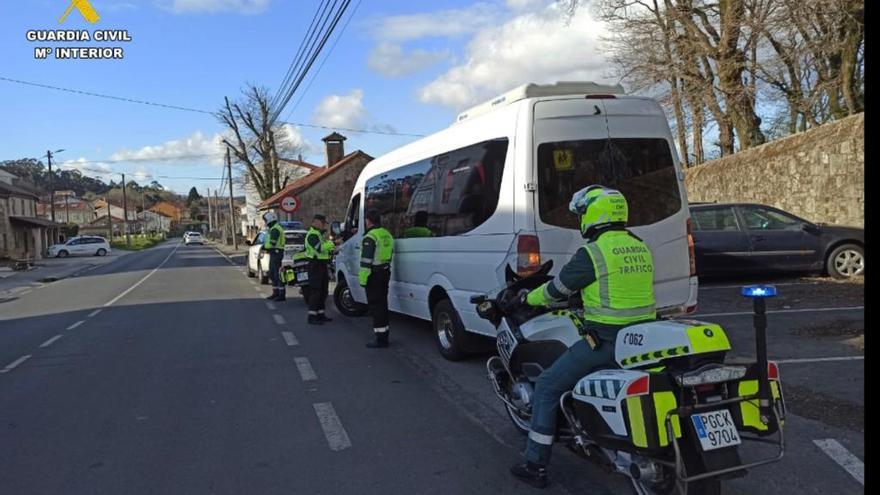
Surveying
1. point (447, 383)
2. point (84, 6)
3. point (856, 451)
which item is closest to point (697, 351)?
point (856, 451)

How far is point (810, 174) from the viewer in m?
14.8

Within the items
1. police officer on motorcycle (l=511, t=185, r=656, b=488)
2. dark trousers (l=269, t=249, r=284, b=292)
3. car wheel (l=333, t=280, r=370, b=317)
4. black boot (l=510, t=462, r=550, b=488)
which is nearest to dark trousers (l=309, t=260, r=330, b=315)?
car wheel (l=333, t=280, r=370, b=317)

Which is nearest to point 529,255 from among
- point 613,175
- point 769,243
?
point 613,175

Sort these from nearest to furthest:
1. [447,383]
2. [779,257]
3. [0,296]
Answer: [447,383]
[779,257]
[0,296]

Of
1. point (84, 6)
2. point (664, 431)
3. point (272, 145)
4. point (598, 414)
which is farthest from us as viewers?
point (272, 145)

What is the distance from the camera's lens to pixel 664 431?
3.17 m

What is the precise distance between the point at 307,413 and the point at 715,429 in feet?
11.7

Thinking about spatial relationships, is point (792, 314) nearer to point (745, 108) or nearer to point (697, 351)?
point (697, 351)

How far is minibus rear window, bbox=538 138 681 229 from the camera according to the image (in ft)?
20.1

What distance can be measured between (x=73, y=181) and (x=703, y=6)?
14886 cm

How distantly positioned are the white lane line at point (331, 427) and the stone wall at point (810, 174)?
479 inches

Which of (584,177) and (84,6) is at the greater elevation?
(84,6)

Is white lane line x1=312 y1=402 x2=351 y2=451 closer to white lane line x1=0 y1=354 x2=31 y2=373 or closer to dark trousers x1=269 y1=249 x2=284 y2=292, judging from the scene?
white lane line x1=0 y1=354 x2=31 y2=373

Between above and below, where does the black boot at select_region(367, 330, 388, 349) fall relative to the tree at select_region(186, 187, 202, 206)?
below
